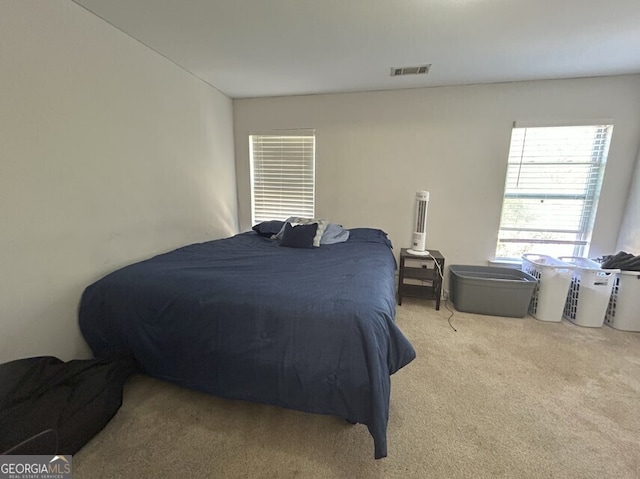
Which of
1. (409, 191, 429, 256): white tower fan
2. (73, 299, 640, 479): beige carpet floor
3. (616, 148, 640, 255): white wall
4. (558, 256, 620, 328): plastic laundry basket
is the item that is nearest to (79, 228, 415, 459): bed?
(73, 299, 640, 479): beige carpet floor

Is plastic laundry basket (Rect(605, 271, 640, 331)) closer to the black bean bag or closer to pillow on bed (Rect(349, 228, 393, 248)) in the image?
pillow on bed (Rect(349, 228, 393, 248))

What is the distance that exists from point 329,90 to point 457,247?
2.31m

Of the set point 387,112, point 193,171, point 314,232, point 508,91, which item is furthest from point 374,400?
point 508,91

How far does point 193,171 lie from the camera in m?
2.87

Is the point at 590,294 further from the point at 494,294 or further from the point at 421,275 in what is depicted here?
the point at 421,275

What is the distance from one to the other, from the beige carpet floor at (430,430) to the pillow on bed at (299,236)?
55.2 inches

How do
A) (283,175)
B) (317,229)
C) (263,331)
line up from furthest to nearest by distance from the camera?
(283,175)
(317,229)
(263,331)

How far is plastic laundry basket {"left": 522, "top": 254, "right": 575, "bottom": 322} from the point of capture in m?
2.61

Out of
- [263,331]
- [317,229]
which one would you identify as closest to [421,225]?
[317,229]

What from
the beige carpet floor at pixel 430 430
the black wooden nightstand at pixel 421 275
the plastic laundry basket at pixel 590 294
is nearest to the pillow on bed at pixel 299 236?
the black wooden nightstand at pixel 421 275

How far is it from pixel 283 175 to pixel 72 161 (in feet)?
7.04

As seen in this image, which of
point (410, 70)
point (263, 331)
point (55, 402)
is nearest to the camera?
point (55, 402)

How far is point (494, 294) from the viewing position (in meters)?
2.74

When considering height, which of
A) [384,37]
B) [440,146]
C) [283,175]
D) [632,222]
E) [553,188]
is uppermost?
[384,37]
